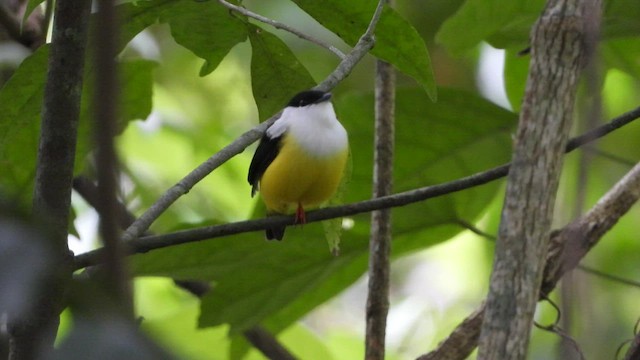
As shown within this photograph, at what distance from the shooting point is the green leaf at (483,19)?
2559 mm

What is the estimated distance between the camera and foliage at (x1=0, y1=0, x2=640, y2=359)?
212 centimetres

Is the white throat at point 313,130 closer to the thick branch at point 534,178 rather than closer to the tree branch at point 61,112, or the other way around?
the thick branch at point 534,178

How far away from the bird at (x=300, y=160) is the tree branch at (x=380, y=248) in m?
0.40

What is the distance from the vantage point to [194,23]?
220cm

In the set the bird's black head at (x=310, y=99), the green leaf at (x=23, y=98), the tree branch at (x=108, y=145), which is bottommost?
the bird's black head at (x=310, y=99)

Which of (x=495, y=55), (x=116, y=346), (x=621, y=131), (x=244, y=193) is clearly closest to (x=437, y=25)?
(x=495, y=55)

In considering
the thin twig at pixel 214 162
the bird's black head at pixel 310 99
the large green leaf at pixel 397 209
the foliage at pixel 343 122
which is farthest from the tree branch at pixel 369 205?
the bird's black head at pixel 310 99

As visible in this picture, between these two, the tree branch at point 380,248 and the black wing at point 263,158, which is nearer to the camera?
the tree branch at point 380,248

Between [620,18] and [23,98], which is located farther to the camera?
[620,18]

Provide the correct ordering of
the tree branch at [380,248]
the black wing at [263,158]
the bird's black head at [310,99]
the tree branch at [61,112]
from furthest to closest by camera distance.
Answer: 1. the black wing at [263,158]
2. the bird's black head at [310,99]
3. the tree branch at [380,248]
4. the tree branch at [61,112]

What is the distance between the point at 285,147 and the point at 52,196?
1.75 m

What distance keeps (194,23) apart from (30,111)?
15.4 inches

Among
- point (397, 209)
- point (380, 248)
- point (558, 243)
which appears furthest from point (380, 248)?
point (558, 243)

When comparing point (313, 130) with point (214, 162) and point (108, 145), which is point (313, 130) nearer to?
point (214, 162)
